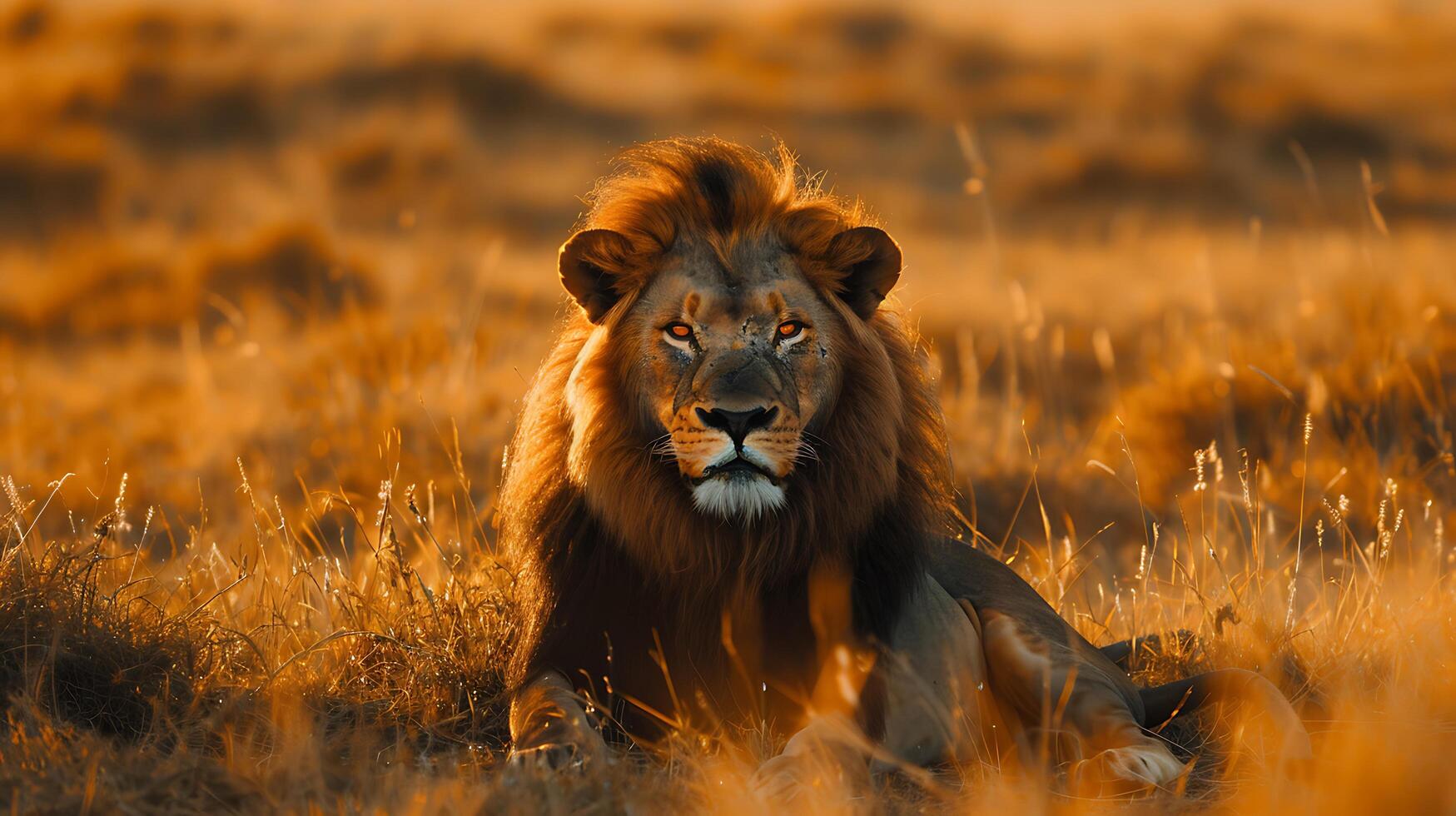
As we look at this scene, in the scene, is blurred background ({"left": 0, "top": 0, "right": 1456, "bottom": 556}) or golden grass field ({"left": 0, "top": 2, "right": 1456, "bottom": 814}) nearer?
golden grass field ({"left": 0, "top": 2, "right": 1456, "bottom": 814})

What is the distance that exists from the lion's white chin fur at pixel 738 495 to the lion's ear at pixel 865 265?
70 cm

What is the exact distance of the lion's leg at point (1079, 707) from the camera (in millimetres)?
3988

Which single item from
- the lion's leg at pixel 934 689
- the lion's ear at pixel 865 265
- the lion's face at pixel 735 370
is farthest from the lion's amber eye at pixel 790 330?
the lion's leg at pixel 934 689

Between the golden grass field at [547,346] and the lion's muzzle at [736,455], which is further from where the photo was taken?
the golden grass field at [547,346]

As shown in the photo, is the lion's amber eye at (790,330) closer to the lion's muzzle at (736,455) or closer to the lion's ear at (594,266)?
the lion's muzzle at (736,455)

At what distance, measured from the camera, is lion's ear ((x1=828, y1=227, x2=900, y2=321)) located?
4.39 metres

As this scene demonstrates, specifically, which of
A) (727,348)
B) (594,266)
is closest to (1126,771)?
(727,348)

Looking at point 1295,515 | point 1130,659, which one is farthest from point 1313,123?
point 1130,659

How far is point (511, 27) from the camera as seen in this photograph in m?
28.6

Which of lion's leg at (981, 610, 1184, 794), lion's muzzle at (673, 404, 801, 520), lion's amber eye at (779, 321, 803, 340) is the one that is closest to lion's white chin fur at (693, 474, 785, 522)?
lion's muzzle at (673, 404, 801, 520)

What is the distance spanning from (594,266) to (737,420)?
2.51 ft

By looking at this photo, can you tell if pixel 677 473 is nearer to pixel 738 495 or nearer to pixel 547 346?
pixel 738 495

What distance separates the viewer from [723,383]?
13.1 feet

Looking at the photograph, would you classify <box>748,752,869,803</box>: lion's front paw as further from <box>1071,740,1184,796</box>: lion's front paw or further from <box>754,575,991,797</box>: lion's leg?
<box>1071,740,1184,796</box>: lion's front paw
